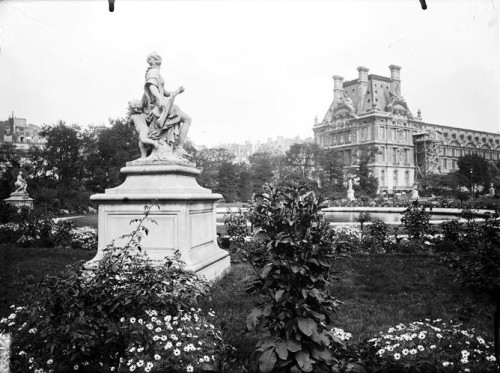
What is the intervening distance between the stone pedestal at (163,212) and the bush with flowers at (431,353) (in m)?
3.46

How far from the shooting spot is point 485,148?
82.9 metres

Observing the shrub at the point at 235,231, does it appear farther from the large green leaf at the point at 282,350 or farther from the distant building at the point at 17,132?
the distant building at the point at 17,132

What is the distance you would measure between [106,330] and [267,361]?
1502 mm

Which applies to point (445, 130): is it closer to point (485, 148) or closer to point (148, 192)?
point (485, 148)

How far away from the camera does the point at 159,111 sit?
734 cm

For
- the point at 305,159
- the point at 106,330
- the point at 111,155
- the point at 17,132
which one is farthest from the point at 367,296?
the point at 305,159

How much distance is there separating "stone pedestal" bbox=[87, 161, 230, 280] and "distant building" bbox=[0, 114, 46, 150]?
30150 mm

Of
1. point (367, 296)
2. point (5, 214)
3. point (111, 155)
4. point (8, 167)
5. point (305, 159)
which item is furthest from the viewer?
point (305, 159)

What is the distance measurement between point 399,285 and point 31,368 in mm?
6094

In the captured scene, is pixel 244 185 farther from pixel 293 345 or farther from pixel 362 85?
pixel 293 345

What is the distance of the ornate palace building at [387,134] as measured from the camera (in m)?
72.6

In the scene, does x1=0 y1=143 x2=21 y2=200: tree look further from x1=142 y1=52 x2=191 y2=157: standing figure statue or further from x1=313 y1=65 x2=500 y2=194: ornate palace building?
x1=313 y1=65 x2=500 y2=194: ornate palace building

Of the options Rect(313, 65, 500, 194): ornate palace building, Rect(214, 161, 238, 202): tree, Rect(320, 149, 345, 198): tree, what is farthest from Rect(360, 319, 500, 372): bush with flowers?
Rect(313, 65, 500, 194): ornate palace building

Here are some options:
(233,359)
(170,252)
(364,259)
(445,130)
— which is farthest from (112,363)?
(445,130)
